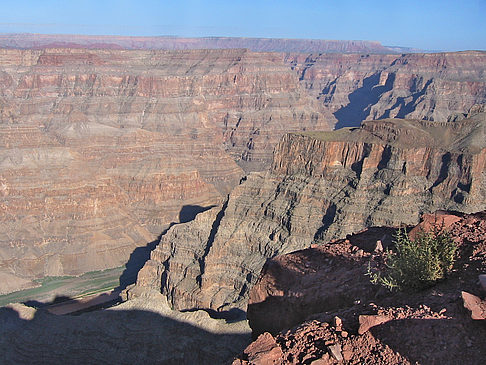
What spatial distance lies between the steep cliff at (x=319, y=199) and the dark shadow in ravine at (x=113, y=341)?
11.5 m

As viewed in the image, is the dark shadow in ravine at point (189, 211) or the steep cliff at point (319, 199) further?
the dark shadow in ravine at point (189, 211)

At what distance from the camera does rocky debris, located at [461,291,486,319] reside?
7.64 m

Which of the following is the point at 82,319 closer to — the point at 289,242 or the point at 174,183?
the point at 289,242

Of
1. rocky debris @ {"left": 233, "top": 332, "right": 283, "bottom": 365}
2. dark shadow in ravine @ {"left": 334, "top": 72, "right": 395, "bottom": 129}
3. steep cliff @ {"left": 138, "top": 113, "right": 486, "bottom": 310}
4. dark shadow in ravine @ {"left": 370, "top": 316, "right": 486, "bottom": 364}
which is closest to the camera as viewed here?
dark shadow in ravine @ {"left": 370, "top": 316, "right": 486, "bottom": 364}

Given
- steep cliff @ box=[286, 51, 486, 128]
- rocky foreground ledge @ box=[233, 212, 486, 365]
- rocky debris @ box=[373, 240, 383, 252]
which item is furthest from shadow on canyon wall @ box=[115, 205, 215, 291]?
steep cliff @ box=[286, 51, 486, 128]

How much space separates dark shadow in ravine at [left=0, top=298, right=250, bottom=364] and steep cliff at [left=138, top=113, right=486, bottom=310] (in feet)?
37.6

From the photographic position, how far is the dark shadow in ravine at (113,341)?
1121 inches

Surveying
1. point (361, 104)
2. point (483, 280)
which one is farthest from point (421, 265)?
point (361, 104)

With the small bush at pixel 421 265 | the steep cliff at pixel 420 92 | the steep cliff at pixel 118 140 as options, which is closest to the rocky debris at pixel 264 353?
the small bush at pixel 421 265

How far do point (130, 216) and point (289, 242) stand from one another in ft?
111

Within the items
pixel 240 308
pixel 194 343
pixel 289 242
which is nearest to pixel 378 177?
pixel 289 242

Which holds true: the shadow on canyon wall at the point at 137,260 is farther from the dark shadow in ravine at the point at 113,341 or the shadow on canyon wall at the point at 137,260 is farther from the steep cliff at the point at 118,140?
the dark shadow in ravine at the point at 113,341

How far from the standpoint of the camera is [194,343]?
1158 inches

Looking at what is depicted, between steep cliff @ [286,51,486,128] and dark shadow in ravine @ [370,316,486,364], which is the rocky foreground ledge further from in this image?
steep cliff @ [286,51,486,128]
